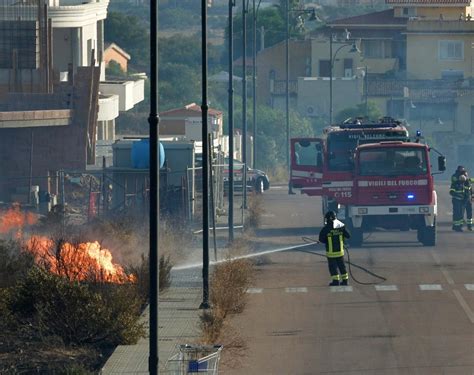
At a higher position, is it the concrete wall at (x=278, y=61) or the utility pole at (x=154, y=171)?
the concrete wall at (x=278, y=61)

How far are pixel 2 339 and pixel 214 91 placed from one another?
8059 cm

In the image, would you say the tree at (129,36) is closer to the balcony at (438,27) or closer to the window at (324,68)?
the window at (324,68)

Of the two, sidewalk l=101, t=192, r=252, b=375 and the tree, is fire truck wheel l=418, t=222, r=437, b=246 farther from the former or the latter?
the tree

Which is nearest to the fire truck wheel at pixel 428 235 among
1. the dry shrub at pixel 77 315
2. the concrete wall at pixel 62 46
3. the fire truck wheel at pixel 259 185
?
the dry shrub at pixel 77 315

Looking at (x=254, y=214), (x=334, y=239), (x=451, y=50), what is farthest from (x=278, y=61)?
(x=334, y=239)

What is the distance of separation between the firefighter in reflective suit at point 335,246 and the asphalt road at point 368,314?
28cm

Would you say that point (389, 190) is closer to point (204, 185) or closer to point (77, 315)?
point (204, 185)

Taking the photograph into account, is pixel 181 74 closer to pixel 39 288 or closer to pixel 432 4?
pixel 432 4

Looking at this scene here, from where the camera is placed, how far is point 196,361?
14.6 metres

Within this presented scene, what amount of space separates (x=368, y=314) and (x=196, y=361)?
8587mm

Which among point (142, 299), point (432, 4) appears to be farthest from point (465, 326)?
point (432, 4)

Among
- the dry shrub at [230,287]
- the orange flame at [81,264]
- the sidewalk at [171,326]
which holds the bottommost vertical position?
the sidewalk at [171,326]

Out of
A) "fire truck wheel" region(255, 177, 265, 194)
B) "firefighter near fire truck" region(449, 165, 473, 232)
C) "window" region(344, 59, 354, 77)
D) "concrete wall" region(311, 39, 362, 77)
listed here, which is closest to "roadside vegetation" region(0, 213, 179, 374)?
"firefighter near fire truck" region(449, 165, 473, 232)

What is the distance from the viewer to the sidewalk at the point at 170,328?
17406mm
